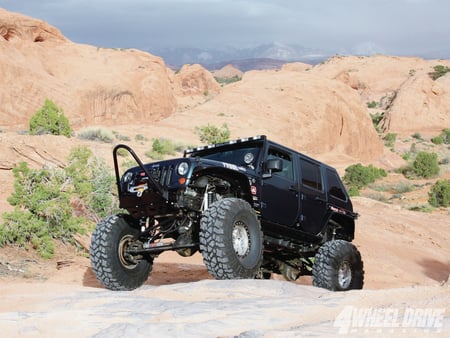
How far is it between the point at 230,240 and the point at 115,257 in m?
1.80

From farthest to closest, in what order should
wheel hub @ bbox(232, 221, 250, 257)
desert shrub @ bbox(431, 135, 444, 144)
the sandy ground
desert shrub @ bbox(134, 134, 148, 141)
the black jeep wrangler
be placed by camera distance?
desert shrub @ bbox(431, 135, 444, 144) → desert shrub @ bbox(134, 134, 148, 141) → wheel hub @ bbox(232, 221, 250, 257) → the black jeep wrangler → the sandy ground

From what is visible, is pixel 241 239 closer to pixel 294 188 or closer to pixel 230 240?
pixel 230 240

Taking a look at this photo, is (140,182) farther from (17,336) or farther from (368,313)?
(368,313)

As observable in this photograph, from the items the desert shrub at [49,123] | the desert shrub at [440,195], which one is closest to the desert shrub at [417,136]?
the desert shrub at [440,195]

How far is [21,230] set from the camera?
1220cm

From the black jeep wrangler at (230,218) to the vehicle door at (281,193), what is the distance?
15 millimetres

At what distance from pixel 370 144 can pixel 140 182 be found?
3983 centimetres

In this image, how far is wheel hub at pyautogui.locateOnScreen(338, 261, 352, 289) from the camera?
9102 millimetres

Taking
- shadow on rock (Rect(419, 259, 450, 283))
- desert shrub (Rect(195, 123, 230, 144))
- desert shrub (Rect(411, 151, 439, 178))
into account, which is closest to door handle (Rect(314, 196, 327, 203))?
shadow on rock (Rect(419, 259, 450, 283))

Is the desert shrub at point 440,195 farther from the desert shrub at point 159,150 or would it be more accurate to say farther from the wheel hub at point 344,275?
the wheel hub at point 344,275

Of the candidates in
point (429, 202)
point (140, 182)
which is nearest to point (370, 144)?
point (429, 202)

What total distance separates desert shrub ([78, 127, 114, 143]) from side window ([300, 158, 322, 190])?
17.3 metres

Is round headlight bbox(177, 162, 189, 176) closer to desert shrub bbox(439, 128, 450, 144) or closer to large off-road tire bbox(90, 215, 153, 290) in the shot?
large off-road tire bbox(90, 215, 153, 290)

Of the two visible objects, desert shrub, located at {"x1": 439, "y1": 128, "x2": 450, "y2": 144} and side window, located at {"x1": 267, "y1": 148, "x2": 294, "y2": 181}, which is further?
desert shrub, located at {"x1": 439, "y1": 128, "x2": 450, "y2": 144}
